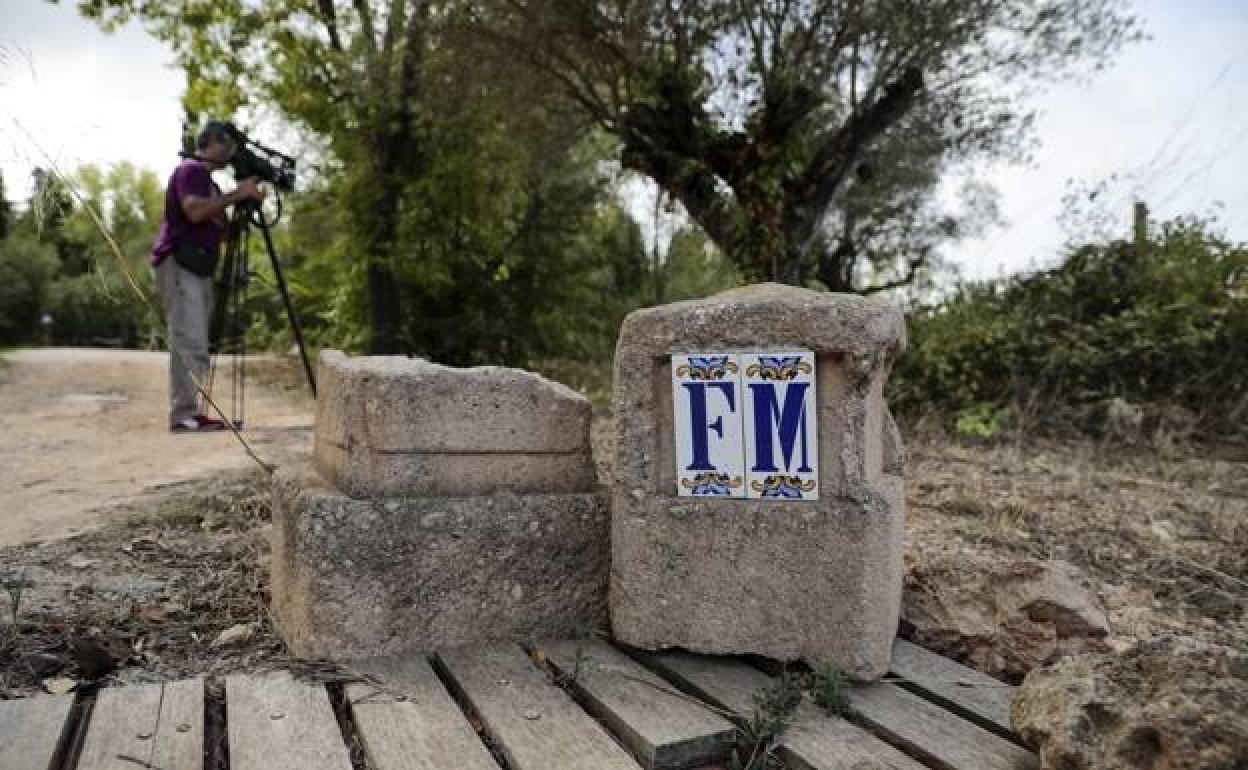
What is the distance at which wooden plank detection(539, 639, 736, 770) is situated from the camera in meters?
2.02

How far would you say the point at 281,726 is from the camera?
2074mm

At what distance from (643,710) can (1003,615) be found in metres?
1.15

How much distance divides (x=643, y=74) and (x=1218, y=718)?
6.88m

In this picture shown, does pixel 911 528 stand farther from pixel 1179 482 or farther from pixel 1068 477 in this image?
pixel 1179 482

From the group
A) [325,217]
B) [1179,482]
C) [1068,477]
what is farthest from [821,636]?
[325,217]

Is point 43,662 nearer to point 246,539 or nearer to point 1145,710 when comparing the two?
point 246,539

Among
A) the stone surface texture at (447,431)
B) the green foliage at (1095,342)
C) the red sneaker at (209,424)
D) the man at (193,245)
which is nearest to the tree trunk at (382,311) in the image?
the red sneaker at (209,424)

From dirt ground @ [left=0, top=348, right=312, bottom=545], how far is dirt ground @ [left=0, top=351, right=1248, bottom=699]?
29mm

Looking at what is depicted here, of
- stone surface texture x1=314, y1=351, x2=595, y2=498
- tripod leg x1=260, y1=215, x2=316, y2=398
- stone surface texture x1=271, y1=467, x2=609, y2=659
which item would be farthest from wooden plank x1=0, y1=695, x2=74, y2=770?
tripod leg x1=260, y1=215, x2=316, y2=398

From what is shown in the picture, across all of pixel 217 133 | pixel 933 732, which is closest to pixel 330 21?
pixel 217 133

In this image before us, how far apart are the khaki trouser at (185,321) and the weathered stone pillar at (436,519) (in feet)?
11.9

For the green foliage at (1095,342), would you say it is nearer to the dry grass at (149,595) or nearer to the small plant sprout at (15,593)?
the dry grass at (149,595)

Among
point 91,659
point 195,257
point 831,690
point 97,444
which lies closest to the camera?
point 831,690

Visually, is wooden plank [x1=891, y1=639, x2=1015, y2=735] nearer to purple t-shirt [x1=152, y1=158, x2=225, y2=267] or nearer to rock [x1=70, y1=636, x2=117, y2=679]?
rock [x1=70, y1=636, x2=117, y2=679]
